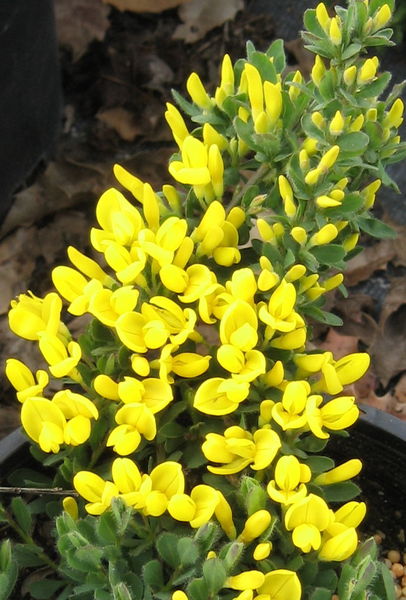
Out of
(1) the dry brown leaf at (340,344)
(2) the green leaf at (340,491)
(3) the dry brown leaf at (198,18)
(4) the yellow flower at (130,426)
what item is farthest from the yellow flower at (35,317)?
(3) the dry brown leaf at (198,18)

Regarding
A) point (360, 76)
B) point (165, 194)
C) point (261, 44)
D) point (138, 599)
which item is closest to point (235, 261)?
point (165, 194)

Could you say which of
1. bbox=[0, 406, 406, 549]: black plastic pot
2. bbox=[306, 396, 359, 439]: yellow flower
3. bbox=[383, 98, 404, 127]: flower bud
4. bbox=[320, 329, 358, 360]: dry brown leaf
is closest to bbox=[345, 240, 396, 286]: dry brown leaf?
bbox=[320, 329, 358, 360]: dry brown leaf

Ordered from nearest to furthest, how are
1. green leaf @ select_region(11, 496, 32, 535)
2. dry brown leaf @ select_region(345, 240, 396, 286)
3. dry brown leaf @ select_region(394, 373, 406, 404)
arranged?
green leaf @ select_region(11, 496, 32, 535) < dry brown leaf @ select_region(394, 373, 406, 404) < dry brown leaf @ select_region(345, 240, 396, 286)

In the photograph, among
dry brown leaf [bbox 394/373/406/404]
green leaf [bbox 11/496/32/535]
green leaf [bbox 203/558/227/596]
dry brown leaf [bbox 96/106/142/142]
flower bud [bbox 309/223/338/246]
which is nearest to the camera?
green leaf [bbox 203/558/227/596]

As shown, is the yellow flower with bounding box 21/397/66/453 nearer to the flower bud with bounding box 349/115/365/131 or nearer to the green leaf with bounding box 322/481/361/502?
the green leaf with bounding box 322/481/361/502

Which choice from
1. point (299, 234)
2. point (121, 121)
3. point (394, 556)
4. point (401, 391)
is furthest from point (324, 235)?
point (121, 121)

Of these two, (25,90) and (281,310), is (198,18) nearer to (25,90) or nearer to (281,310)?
(25,90)
